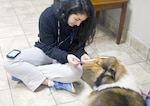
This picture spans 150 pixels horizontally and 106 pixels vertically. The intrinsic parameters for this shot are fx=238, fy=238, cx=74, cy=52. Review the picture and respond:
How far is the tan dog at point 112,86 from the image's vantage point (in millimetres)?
1323

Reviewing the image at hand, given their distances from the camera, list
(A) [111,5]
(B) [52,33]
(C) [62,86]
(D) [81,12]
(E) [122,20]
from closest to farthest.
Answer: (D) [81,12] → (B) [52,33] → (C) [62,86] → (A) [111,5] → (E) [122,20]

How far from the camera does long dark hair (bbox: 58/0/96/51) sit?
1.32 metres

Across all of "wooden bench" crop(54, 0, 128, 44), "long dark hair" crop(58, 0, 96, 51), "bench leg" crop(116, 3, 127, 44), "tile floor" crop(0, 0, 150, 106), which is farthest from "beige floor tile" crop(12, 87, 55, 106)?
"bench leg" crop(116, 3, 127, 44)

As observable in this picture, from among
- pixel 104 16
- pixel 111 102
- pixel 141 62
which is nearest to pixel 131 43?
pixel 141 62

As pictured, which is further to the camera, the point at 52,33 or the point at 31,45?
the point at 31,45

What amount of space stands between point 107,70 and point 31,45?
96cm

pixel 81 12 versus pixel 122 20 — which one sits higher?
pixel 81 12

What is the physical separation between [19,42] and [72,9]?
3.45 feet

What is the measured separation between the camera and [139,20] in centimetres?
207

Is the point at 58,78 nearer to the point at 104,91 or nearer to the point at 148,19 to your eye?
the point at 104,91

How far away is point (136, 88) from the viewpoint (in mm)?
1462

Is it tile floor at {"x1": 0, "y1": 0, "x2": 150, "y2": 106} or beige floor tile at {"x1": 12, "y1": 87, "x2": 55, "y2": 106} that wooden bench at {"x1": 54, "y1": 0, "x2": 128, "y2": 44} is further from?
beige floor tile at {"x1": 12, "y1": 87, "x2": 55, "y2": 106}

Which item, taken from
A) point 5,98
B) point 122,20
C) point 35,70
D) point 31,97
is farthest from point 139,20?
point 5,98

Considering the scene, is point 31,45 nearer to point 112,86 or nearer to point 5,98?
point 5,98
